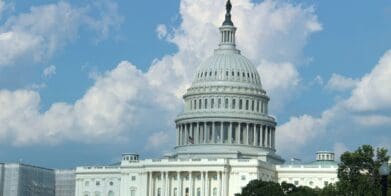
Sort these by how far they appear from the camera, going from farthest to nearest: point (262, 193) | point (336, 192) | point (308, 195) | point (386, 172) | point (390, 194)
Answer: point (262, 193), point (308, 195), point (336, 192), point (390, 194), point (386, 172)

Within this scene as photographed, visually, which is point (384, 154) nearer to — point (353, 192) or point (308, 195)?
point (353, 192)

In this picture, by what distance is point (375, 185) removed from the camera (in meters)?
148

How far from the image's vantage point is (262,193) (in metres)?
200

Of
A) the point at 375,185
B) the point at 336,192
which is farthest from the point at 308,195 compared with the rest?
the point at 375,185

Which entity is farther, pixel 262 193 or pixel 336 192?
pixel 262 193

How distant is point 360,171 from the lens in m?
154

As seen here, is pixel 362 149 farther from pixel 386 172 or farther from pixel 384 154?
pixel 386 172

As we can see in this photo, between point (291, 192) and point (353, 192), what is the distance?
4995cm

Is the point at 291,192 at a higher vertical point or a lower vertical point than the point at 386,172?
higher

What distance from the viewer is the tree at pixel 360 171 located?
148250 mm

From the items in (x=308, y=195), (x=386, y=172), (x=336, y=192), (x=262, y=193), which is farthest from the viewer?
(x=262, y=193)

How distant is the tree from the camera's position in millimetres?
148250

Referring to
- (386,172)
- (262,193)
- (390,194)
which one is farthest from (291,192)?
(386,172)

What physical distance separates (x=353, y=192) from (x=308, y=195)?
3624 centimetres
